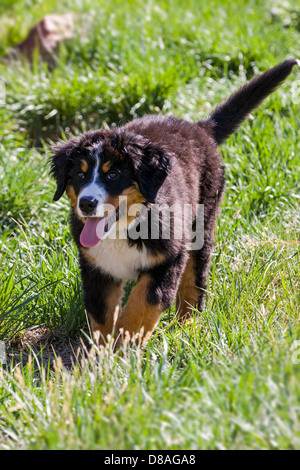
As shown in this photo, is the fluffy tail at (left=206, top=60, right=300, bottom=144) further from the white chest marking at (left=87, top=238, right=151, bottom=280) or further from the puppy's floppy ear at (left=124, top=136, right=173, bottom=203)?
the white chest marking at (left=87, top=238, right=151, bottom=280)

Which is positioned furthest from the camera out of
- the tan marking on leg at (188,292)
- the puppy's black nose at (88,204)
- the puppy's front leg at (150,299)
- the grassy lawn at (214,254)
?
the tan marking on leg at (188,292)

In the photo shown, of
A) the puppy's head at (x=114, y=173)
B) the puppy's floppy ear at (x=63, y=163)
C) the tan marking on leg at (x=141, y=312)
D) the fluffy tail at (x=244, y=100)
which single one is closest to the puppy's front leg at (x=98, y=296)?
the tan marking on leg at (x=141, y=312)

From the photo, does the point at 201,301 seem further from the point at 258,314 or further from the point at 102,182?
the point at 102,182

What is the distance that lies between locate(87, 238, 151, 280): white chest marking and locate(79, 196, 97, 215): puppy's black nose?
301 mm

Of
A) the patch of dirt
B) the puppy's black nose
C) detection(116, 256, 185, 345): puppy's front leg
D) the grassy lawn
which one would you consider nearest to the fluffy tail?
the grassy lawn

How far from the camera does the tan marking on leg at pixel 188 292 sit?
388 cm

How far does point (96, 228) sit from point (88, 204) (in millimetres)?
192

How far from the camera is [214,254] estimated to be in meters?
3.94

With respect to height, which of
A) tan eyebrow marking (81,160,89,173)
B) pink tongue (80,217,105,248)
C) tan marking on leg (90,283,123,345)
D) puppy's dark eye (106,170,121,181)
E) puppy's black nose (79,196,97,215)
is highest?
tan eyebrow marking (81,160,89,173)

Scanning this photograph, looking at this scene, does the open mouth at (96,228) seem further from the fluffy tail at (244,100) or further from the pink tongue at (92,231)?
the fluffy tail at (244,100)

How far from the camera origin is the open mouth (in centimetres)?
321

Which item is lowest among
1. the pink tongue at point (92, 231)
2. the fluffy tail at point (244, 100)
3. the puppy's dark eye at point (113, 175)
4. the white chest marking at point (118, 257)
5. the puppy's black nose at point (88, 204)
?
the white chest marking at point (118, 257)

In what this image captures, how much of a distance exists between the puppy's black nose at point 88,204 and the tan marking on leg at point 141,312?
478 mm
